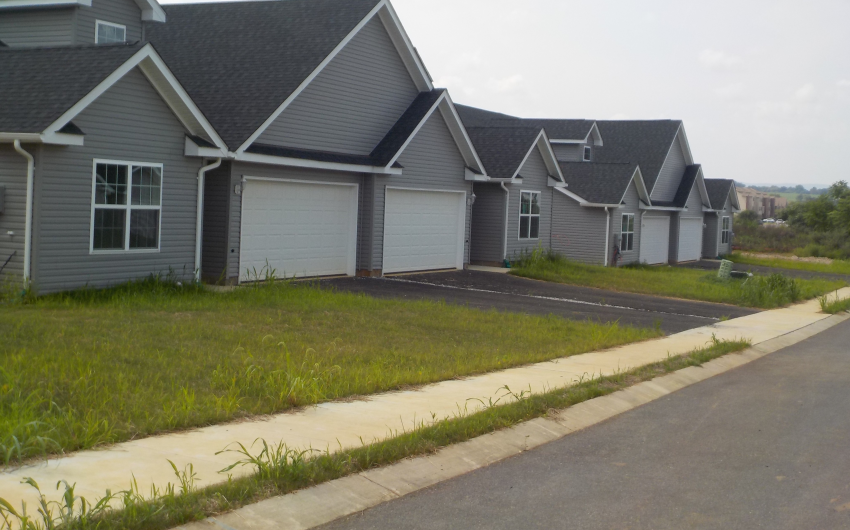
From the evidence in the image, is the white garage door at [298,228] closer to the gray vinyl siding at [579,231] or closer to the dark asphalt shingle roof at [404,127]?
the dark asphalt shingle roof at [404,127]

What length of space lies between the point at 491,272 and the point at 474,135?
20.5 feet

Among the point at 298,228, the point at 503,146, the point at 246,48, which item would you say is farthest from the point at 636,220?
the point at 246,48

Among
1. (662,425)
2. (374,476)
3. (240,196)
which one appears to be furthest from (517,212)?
(374,476)

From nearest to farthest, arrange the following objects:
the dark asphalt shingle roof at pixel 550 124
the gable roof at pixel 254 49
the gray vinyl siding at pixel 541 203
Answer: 1. the gable roof at pixel 254 49
2. the gray vinyl siding at pixel 541 203
3. the dark asphalt shingle roof at pixel 550 124

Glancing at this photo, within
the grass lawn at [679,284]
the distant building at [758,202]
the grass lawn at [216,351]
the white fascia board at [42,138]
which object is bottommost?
the grass lawn at [216,351]

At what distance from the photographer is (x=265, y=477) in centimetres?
643

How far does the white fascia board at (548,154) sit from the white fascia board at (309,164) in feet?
28.7

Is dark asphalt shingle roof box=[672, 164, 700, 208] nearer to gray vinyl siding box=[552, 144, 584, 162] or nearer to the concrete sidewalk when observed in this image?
gray vinyl siding box=[552, 144, 584, 162]

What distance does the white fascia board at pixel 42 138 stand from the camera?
14.5 meters

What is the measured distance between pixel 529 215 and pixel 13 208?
18.9 meters

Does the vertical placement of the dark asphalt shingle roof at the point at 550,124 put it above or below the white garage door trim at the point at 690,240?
above

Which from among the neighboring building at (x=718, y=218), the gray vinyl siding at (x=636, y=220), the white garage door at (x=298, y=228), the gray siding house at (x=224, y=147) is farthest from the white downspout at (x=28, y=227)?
the neighboring building at (x=718, y=218)

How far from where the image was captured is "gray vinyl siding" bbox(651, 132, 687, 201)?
41250 mm

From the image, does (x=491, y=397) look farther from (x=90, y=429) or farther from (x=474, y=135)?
(x=474, y=135)
